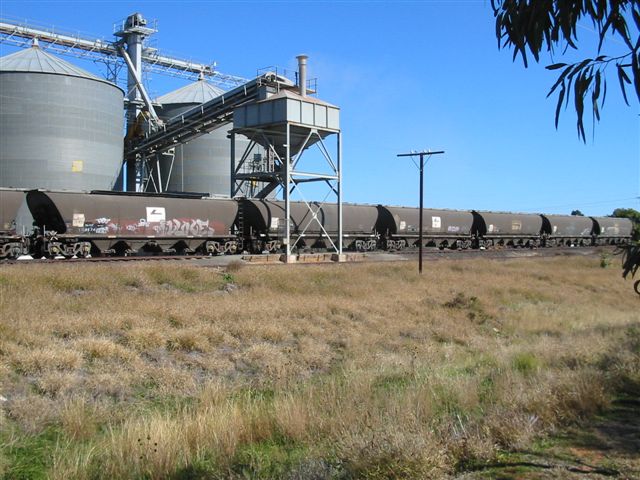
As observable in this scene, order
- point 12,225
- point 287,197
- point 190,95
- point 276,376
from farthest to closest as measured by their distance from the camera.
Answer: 1. point 190,95
2. point 287,197
3. point 12,225
4. point 276,376

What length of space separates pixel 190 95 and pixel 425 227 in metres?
29.8

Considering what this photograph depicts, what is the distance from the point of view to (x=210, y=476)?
18.9 feet

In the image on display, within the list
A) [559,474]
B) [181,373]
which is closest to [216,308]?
[181,373]

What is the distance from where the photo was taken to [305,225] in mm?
38875

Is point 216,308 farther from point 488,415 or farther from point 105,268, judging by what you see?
point 488,415

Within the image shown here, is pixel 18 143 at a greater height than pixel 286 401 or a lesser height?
greater

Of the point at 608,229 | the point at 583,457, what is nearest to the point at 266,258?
the point at 583,457

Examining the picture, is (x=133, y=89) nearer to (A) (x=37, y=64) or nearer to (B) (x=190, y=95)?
(B) (x=190, y=95)

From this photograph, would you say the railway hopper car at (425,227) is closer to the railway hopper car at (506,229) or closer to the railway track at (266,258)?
the railway hopper car at (506,229)

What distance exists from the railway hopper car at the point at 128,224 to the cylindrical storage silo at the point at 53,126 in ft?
51.4

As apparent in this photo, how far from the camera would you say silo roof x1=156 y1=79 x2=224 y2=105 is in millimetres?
60750

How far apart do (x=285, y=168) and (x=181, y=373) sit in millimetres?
26300

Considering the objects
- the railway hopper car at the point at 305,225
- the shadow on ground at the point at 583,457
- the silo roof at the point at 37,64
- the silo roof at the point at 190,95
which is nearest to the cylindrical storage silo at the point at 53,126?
the silo roof at the point at 37,64

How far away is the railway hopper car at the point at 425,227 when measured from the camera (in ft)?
153
